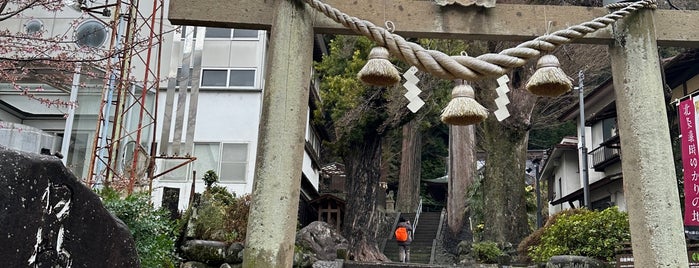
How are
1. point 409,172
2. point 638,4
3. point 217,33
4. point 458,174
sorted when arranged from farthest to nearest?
point 409,172, point 458,174, point 217,33, point 638,4

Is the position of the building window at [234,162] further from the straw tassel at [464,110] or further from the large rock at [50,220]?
the large rock at [50,220]

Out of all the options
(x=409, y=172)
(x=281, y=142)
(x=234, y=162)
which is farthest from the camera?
(x=409, y=172)

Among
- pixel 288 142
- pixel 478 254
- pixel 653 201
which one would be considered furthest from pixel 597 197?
pixel 288 142

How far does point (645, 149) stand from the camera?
391 centimetres

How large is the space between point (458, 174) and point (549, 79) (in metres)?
16.5

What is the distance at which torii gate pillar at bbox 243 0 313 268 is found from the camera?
3.70 metres

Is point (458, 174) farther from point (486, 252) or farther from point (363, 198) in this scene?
point (486, 252)

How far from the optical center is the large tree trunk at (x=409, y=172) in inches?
1046

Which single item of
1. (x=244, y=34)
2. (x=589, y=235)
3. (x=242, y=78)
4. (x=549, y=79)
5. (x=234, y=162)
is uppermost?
(x=244, y=34)

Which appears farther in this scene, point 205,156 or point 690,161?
point 205,156

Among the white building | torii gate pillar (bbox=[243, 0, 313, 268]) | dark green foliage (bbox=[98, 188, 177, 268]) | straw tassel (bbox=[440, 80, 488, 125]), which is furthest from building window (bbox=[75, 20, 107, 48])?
straw tassel (bbox=[440, 80, 488, 125])

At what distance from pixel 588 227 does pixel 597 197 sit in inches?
503

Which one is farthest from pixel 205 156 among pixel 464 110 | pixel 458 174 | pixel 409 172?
pixel 409 172

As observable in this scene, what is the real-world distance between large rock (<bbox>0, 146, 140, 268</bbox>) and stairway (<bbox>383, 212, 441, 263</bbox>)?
53.8 feet
